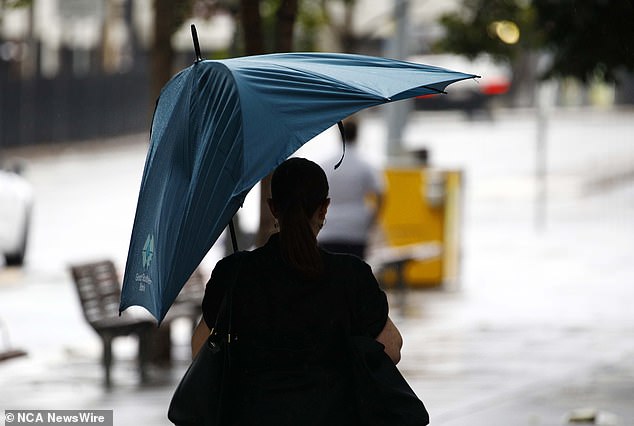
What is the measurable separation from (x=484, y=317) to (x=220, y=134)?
8.88 metres

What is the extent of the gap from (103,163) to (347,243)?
22458 millimetres

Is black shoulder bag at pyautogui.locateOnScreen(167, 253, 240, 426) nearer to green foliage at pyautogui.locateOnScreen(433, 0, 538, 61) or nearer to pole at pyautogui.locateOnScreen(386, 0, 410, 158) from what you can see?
green foliage at pyautogui.locateOnScreen(433, 0, 538, 61)

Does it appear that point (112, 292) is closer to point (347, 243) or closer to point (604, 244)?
point (347, 243)

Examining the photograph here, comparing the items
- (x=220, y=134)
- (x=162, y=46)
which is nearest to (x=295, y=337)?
(x=220, y=134)

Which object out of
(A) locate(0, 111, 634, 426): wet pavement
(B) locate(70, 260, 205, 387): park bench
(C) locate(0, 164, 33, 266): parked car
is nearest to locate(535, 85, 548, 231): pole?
(A) locate(0, 111, 634, 426): wet pavement

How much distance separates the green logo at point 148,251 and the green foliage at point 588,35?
17.0ft

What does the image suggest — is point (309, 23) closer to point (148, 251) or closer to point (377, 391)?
point (148, 251)

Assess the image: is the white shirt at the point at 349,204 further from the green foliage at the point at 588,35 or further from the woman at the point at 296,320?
the woman at the point at 296,320

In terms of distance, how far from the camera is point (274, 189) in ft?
13.2

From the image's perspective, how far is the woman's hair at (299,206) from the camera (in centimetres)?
388

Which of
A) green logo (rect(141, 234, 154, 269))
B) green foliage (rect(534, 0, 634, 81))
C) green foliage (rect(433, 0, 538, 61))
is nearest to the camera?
green logo (rect(141, 234, 154, 269))

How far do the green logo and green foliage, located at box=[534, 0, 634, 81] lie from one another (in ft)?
17.0

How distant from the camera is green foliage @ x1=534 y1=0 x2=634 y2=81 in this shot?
941 cm

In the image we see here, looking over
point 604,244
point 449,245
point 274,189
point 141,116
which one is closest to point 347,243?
point 449,245
